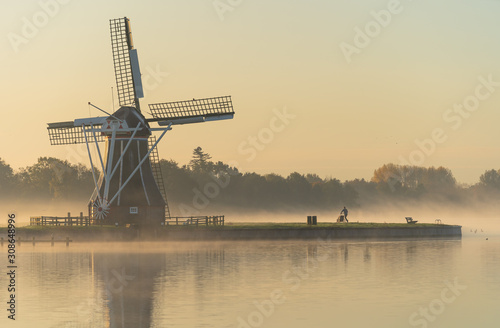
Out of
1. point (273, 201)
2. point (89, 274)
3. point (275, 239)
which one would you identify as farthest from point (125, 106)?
point (273, 201)

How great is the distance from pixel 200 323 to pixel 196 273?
15.9 meters

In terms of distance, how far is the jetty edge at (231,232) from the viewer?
69250 millimetres

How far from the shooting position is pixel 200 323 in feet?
94.0

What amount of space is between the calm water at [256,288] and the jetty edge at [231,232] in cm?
743

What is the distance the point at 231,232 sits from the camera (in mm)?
73500

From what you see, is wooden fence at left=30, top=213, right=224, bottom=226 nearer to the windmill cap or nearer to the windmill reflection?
the windmill cap

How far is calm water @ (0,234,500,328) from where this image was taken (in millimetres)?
30094

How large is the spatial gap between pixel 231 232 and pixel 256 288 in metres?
35.5

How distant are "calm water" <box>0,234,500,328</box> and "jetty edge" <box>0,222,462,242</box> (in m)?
7.43

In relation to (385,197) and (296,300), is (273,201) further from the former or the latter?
(296,300)

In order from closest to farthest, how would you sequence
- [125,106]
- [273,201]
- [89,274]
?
[89,274], [125,106], [273,201]

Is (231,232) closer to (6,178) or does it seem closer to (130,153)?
(130,153)

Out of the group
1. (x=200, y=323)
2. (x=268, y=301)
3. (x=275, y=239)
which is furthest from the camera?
(x=275, y=239)

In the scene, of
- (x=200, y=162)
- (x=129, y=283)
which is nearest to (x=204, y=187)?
(x=200, y=162)
